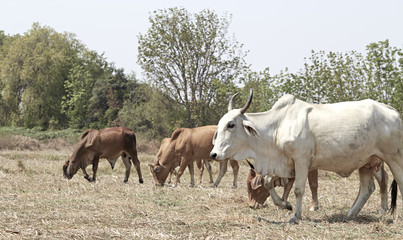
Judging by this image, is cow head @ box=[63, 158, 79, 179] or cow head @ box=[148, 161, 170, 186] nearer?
cow head @ box=[63, 158, 79, 179]

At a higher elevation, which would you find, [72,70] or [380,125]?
[72,70]

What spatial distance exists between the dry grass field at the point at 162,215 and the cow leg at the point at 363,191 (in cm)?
14

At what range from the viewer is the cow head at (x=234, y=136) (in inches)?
329

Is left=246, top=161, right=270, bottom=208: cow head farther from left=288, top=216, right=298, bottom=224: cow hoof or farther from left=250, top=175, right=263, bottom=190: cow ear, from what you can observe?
left=288, top=216, right=298, bottom=224: cow hoof

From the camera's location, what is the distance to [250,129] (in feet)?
27.5

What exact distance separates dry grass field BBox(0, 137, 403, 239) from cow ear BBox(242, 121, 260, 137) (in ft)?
4.13

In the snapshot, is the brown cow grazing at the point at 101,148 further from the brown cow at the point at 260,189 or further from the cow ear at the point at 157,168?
the brown cow at the point at 260,189

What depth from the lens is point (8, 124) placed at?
53.8 meters

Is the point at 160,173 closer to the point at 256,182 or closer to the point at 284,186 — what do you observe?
the point at 256,182

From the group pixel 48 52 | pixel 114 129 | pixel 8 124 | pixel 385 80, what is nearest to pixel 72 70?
pixel 48 52

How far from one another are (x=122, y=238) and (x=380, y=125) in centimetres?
425

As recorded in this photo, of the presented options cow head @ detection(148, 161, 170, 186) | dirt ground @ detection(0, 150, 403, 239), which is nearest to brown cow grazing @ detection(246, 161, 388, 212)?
A: dirt ground @ detection(0, 150, 403, 239)

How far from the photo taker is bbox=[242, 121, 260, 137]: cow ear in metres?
8.30

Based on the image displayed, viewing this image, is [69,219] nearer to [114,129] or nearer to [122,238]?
[122,238]
